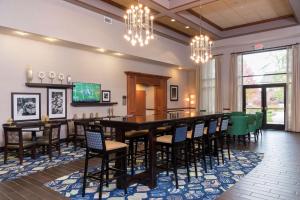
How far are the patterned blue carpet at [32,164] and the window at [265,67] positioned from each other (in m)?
7.94

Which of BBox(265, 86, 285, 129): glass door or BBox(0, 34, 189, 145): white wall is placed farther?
BBox(265, 86, 285, 129): glass door

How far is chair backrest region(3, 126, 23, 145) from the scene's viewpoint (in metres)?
4.76

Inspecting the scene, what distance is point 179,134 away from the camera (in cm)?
363

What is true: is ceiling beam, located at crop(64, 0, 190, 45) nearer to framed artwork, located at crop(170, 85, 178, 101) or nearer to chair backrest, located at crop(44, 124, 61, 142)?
framed artwork, located at crop(170, 85, 178, 101)

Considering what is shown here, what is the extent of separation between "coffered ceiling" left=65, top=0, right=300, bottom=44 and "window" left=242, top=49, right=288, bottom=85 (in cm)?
111

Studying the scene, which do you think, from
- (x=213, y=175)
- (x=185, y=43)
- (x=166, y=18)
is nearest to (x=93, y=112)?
(x=166, y=18)

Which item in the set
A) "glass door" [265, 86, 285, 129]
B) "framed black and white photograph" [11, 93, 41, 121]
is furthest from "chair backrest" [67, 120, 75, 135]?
"glass door" [265, 86, 285, 129]

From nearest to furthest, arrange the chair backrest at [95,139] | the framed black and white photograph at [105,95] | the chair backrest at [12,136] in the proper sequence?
the chair backrest at [95,139] < the chair backrest at [12,136] < the framed black and white photograph at [105,95]

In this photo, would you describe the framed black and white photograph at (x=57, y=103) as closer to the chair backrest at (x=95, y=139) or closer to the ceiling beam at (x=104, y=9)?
the ceiling beam at (x=104, y=9)

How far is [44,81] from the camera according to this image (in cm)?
646

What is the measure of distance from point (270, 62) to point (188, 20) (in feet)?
14.3

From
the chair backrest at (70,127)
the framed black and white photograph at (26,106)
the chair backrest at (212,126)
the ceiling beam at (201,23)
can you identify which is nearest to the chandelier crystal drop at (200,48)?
the ceiling beam at (201,23)

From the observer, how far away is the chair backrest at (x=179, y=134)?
3.55 meters

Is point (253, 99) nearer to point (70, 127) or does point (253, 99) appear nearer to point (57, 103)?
point (70, 127)
